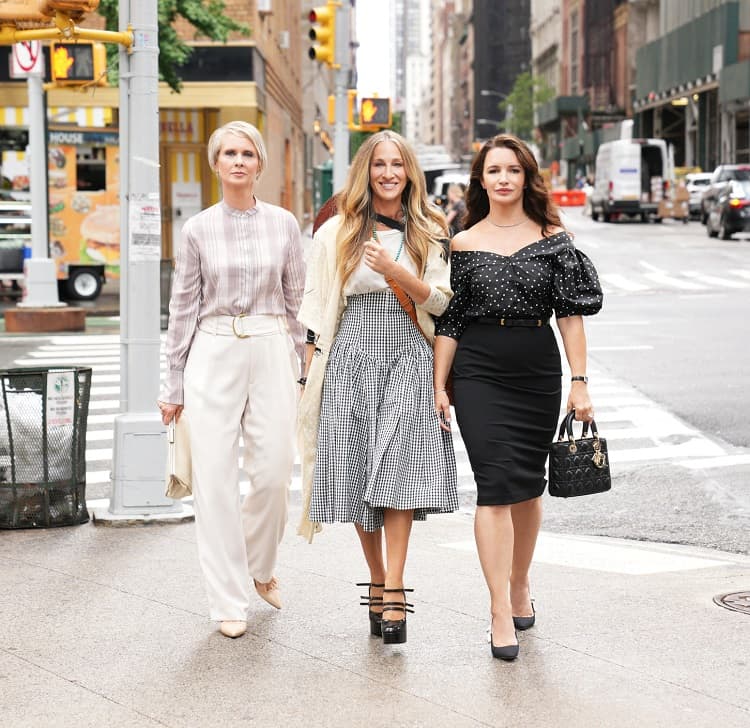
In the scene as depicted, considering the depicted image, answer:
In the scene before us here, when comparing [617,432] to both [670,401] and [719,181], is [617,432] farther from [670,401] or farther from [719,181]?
[719,181]

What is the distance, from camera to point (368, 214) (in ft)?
18.6

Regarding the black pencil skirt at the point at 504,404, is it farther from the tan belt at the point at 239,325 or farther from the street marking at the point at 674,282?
the street marking at the point at 674,282

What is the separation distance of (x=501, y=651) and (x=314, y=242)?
5.72 ft

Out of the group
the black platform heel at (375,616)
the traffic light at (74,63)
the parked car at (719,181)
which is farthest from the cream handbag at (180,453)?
the parked car at (719,181)

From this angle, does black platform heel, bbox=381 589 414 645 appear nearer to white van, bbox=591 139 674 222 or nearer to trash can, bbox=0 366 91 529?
trash can, bbox=0 366 91 529

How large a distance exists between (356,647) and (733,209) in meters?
35.2

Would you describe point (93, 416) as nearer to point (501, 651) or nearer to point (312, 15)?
point (501, 651)

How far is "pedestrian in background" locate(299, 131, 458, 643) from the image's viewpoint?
5.55m

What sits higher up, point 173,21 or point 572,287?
point 173,21

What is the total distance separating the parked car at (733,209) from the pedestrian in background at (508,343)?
3387 centimetres

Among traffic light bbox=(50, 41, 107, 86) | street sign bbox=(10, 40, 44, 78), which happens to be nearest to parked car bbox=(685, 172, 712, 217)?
street sign bbox=(10, 40, 44, 78)

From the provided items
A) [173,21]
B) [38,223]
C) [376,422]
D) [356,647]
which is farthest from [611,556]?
[173,21]

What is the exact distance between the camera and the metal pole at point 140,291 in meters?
8.26

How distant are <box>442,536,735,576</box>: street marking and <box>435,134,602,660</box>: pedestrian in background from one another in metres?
1.58
